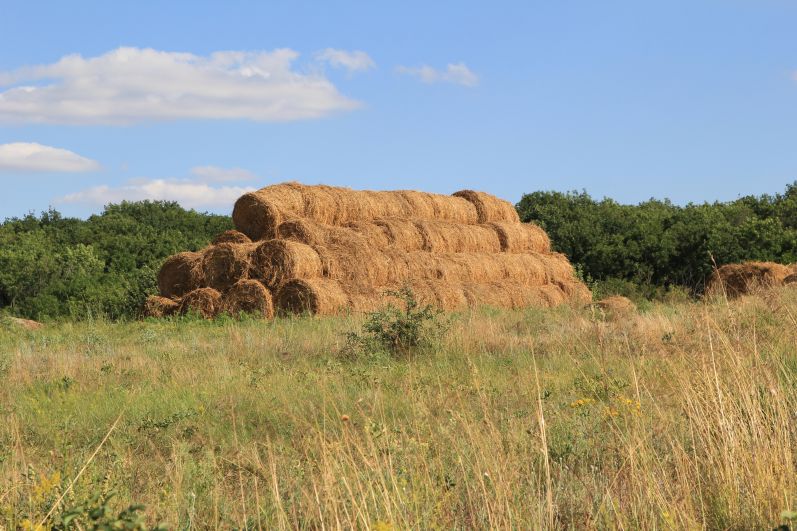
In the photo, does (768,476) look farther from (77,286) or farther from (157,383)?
(77,286)

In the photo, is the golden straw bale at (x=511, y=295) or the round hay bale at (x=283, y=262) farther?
the golden straw bale at (x=511, y=295)

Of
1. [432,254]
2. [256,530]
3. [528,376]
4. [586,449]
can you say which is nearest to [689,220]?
[432,254]

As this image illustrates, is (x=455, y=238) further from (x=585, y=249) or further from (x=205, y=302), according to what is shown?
(x=585, y=249)

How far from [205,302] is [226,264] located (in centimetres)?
94

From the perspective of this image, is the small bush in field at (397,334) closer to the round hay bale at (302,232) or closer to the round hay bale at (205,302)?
the round hay bale at (205,302)

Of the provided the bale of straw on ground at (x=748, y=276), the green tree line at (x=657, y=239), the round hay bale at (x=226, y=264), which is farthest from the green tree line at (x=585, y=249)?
the round hay bale at (x=226, y=264)

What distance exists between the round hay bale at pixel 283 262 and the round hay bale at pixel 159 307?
184 cm

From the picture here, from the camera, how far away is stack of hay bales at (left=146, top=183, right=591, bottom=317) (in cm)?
1653

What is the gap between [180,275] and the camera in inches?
702

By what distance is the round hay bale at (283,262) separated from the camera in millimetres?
16438

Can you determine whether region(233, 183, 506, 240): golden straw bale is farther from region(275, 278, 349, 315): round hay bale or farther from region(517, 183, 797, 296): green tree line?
region(517, 183, 797, 296): green tree line

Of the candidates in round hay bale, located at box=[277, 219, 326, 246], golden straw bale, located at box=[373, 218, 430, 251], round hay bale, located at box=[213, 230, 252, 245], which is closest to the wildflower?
round hay bale, located at box=[277, 219, 326, 246]

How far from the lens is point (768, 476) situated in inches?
169

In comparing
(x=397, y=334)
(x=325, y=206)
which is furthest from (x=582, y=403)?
(x=325, y=206)
